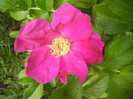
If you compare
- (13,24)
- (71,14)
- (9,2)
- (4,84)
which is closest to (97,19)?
(71,14)

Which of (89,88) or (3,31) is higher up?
(89,88)

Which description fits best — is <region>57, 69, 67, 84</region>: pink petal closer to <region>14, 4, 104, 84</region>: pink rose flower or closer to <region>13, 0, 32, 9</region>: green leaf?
<region>14, 4, 104, 84</region>: pink rose flower

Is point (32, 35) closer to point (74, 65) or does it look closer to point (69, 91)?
point (74, 65)

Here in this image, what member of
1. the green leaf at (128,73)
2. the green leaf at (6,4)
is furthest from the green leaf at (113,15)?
the green leaf at (6,4)

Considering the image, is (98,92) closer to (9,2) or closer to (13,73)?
(9,2)

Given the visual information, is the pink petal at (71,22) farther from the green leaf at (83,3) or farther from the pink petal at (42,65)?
the pink petal at (42,65)

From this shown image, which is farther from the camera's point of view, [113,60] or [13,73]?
[13,73]

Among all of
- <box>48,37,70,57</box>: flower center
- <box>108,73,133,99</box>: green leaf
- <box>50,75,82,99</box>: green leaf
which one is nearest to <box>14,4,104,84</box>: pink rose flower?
<box>48,37,70,57</box>: flower center
